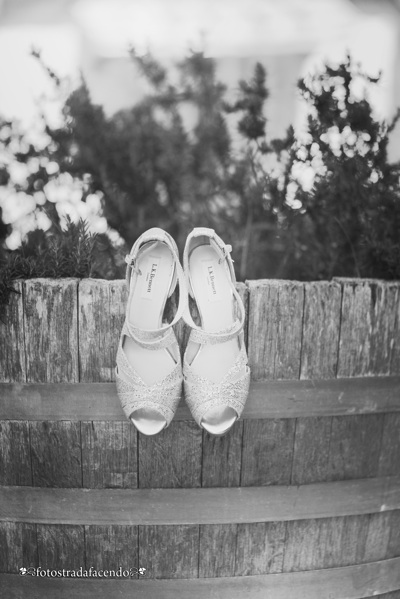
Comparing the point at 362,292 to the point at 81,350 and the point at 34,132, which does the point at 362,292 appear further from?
the point at 34,132

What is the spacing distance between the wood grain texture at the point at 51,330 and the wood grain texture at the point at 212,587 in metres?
0.57

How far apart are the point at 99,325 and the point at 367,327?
0.71m

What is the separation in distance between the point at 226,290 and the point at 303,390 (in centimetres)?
34

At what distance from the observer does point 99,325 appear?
131 cm

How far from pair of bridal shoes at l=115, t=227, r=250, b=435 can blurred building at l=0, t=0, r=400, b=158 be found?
Result: 306 centimetres

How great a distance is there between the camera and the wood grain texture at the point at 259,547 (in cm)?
139

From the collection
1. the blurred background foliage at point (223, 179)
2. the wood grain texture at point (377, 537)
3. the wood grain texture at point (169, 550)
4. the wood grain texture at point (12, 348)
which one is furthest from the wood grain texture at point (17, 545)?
the wood grain texture at point (377, 537)

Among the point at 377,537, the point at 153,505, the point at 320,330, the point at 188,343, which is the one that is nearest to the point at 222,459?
the point at 153,505

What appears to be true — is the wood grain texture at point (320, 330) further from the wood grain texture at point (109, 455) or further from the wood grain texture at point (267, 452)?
the wood grain texture at point (109, 455)

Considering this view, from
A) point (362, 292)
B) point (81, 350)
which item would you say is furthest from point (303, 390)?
point (81, 350)

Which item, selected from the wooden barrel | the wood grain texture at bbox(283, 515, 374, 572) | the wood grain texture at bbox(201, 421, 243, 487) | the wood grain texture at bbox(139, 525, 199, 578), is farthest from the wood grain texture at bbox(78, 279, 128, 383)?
the wood grain texture at bbox(283, 515, 374, 572)

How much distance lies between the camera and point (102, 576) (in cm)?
139

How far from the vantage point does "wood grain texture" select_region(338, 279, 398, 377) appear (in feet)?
4.50

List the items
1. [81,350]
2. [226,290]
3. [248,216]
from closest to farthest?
1. [81,350]
2. [226,290]
3. [248,216]
